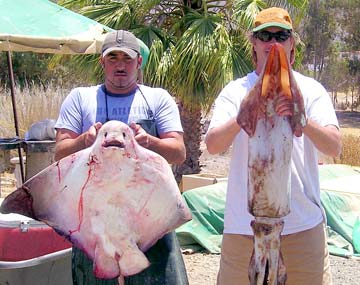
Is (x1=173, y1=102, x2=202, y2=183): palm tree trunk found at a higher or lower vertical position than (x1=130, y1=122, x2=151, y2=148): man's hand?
lower

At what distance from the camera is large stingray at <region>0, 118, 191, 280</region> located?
2.30 metres

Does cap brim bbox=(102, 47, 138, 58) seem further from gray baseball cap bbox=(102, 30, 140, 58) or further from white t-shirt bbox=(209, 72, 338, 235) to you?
white t-shirt bbox=(209, 72, 338, 235)

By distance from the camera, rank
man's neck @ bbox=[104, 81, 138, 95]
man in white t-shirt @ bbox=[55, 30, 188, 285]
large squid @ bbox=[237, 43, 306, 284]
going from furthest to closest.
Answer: man's neck @ bbox=[104, 81, 138, 95], man in white t-shirt @ bbox=[55, 30, 188, 285], large squid @ bbox=[237, 43, 306, 284]

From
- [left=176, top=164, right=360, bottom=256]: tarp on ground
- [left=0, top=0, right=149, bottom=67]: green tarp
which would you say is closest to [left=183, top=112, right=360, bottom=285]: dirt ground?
[left=176, top=164, right=360, bottom=256]: tarp on ground

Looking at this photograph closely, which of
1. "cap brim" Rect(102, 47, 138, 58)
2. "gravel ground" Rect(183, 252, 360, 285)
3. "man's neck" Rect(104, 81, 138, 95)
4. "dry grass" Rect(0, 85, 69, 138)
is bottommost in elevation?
"gravel ground" Rect(183, 252, 360, 285)

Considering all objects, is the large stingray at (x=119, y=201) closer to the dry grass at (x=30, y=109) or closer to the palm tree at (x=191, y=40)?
the palm tree at (x=191, y=40)

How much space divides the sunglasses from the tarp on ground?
4121 mm

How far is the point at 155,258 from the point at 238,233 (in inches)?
15.6

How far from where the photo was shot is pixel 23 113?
13133mm

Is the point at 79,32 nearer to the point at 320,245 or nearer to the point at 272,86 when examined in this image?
the point at 320,245

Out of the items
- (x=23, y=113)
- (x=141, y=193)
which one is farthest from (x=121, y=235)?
(x=23, y=113)

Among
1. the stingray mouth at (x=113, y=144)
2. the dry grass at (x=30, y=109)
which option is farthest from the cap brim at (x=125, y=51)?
the dry grass at (x=30, y=109)

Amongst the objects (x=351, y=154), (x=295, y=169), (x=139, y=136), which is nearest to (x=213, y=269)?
(x=295, y=169)

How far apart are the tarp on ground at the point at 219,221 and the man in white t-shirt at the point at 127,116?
359 centimetres
